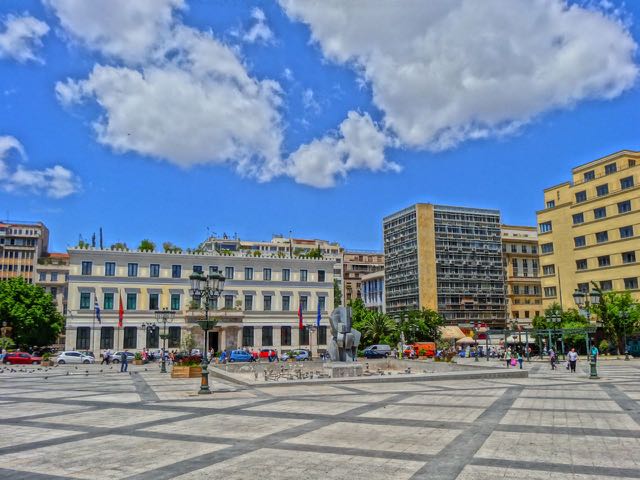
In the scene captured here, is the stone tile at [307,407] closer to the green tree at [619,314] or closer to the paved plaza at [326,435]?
the paved plaza at [326,435]

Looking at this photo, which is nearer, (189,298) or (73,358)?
(73,358)

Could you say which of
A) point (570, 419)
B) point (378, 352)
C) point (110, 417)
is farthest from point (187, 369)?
point (378, 352)

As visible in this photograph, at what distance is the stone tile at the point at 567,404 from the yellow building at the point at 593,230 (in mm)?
43768

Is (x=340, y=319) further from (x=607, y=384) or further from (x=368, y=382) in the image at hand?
(x=607, y=384)

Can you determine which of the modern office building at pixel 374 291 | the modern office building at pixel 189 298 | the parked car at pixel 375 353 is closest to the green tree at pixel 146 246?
the modern office building at pixel 189 298

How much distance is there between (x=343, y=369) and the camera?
26734 mm

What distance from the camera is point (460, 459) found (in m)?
9.90

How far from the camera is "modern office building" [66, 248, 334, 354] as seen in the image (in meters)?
54.3

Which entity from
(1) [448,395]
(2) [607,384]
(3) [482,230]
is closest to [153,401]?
(1) [448,395]

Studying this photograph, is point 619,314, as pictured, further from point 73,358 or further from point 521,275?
point 73,358

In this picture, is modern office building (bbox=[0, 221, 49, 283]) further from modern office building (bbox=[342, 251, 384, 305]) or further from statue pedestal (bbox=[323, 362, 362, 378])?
statue pedestal (bbox=[323, 362, 362, 378])

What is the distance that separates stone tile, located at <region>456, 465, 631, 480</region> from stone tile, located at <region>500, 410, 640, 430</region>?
487 cm

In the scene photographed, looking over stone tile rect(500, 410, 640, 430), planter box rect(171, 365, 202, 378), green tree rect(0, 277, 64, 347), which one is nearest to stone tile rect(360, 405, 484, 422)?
stone tile rect(500, 410, 640, 430)

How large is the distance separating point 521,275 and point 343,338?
240ft
